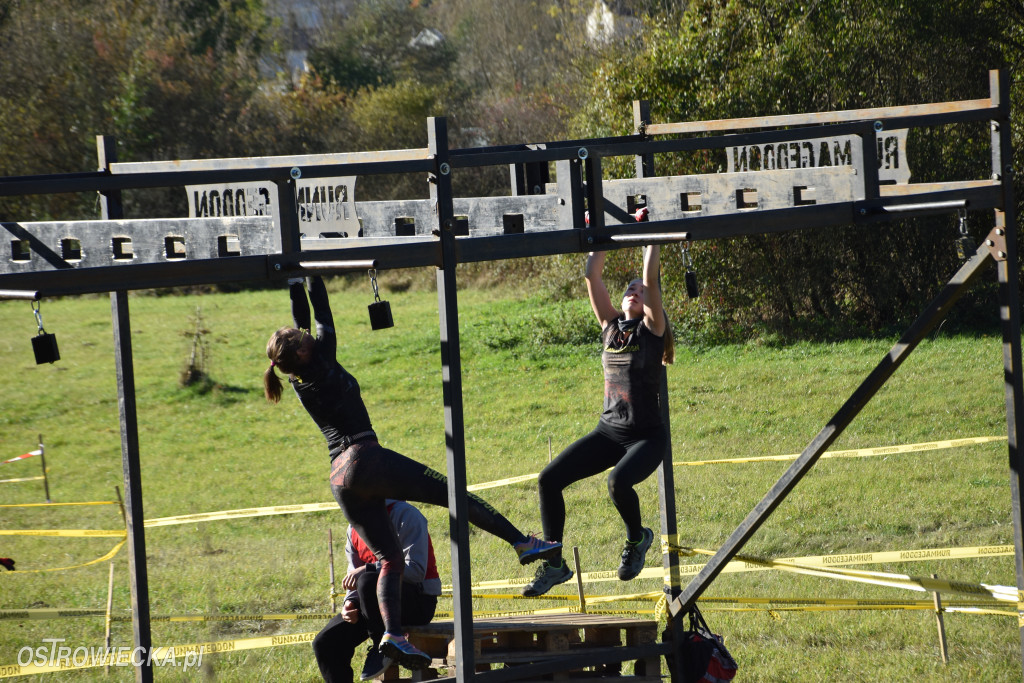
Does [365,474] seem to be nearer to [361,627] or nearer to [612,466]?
[361,627]

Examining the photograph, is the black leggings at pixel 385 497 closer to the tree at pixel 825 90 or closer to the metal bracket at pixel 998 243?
the metal bracket at pixel 998 243

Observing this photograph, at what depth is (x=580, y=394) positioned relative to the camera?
51.6ft

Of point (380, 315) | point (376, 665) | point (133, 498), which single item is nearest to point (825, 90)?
point (376, 665)

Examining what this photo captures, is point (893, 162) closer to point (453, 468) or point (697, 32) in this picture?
point (453, 468)

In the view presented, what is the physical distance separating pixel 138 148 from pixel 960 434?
2285 cm

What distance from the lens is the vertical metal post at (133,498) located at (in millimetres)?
5543

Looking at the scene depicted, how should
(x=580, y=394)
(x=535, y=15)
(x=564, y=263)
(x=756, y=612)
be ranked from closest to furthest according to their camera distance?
(x=756, y=612) → (x=580, y=394) → (x=564, y=263) → (x=535, y=15)

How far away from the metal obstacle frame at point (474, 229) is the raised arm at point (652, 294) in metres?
0.45

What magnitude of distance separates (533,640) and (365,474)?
4.43 feet

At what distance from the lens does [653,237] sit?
4.86 metres

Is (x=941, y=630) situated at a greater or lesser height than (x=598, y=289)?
lesser

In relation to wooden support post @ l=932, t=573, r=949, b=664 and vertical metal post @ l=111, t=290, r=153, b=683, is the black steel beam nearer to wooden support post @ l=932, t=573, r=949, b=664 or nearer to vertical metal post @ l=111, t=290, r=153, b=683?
vertical metal post @ l=111, t=290, r=153, b=683

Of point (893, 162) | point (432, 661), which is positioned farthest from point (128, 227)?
point (893, 162)

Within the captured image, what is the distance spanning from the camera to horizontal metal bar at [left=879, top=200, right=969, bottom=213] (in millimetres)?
5332
